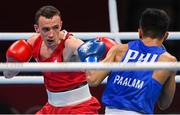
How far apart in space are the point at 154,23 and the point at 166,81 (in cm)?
25

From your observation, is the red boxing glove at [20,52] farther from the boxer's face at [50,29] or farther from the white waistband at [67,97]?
the white waistband at [67,97]

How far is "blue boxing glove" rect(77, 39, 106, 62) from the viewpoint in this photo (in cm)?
260

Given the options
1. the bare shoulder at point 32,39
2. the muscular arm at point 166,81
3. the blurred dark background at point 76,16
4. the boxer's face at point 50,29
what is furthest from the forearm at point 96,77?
the blurred dark background at point 76,16

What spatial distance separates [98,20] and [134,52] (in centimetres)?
312

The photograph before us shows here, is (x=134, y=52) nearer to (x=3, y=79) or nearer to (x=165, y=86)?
(x=165, y=86)

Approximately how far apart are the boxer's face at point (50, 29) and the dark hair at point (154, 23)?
20.4 inches

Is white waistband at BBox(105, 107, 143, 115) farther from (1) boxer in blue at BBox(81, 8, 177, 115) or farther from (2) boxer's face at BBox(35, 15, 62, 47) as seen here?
(2) boxer's face at BBox(35, 15, 62, 47)

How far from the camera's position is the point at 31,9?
564 centimetres

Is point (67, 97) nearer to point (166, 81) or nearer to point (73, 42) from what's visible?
point (73, 42)

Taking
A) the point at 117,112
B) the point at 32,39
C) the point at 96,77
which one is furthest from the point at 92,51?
the point at 32,39

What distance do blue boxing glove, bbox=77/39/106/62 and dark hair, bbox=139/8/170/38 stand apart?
8.8 inches

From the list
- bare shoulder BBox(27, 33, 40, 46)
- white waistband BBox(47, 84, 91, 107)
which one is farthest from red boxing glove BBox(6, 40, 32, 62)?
white waistband BBox(47, 84, 91, 107)

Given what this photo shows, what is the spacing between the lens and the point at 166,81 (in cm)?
253

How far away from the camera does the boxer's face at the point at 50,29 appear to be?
287 centimetres
